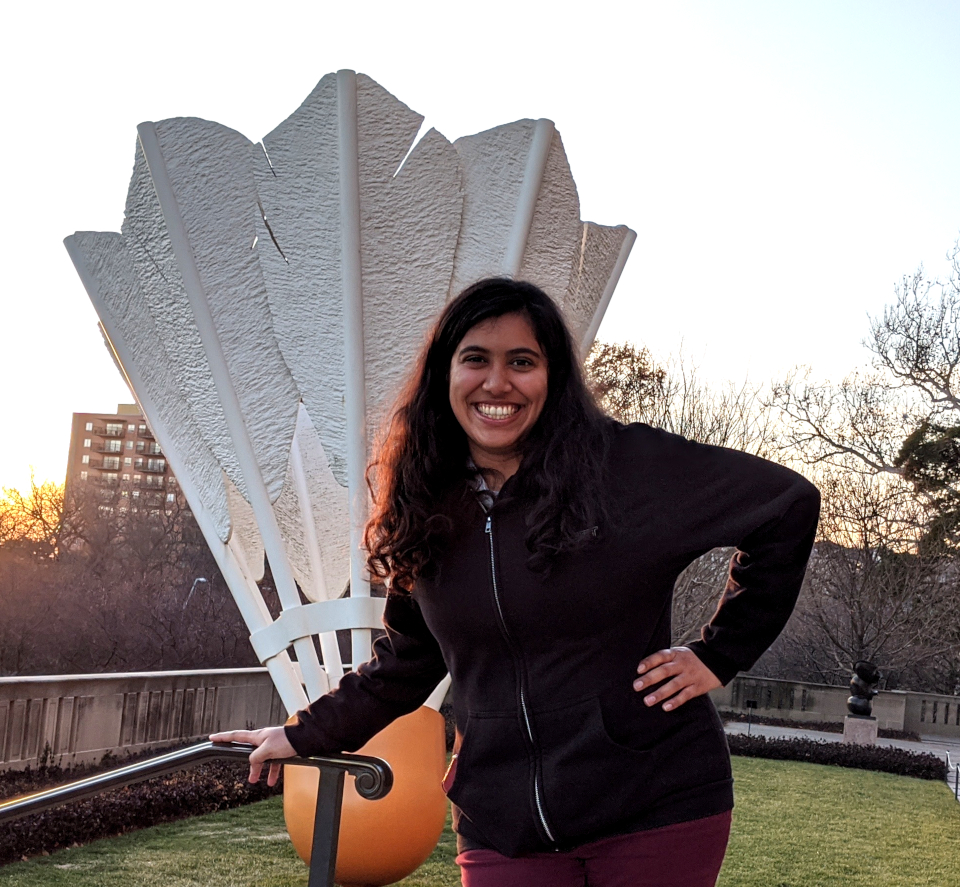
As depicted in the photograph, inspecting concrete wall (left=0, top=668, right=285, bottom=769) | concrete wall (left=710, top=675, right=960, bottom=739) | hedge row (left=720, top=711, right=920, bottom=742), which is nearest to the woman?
concrete wall (left=0, top=668, right=285, bottom=769)

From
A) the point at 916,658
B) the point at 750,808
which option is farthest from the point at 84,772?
the point at 916,658

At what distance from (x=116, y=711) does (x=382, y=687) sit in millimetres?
6507

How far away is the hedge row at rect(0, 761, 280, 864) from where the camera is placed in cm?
582

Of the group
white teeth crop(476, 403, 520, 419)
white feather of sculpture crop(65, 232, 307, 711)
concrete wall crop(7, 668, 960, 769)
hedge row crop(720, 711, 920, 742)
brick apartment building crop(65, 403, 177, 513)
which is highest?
brick apartment building crop(65, 403, 177, 513)

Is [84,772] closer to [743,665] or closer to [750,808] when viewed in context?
[750,808]

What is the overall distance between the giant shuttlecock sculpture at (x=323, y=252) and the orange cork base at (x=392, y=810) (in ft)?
1.39

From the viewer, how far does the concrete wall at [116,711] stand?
6871mm

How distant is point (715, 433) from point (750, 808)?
7.52 m

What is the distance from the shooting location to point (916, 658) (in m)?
18.2

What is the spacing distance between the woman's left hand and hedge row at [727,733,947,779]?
12608 millimetres

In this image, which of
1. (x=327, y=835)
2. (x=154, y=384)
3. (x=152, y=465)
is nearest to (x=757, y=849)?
(x=154, y=384)

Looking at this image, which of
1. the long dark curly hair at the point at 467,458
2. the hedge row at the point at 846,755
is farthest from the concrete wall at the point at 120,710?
the hedge row at the point at 846,755

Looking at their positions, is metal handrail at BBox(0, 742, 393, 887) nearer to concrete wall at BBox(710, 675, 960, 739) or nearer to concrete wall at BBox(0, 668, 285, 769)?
concrete wall at BBox(0, 668, 285, 769)

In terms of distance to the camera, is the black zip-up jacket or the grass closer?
the black zip-up jacket
